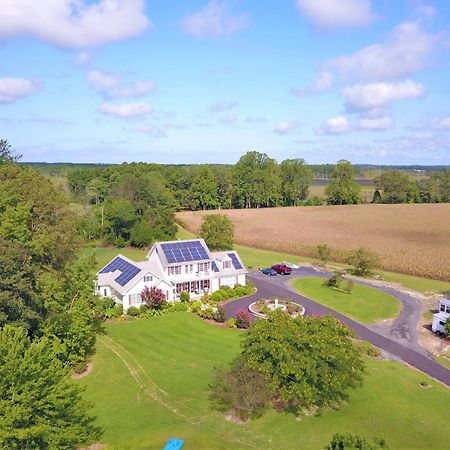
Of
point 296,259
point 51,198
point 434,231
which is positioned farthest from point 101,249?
point 434,231

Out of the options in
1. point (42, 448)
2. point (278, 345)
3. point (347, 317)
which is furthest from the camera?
point (347, 317)

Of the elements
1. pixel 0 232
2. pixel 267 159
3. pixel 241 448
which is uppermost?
pixel 267 159

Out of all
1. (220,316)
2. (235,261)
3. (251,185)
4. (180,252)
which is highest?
(251,185)

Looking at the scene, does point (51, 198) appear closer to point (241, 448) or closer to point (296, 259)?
point (241, 448)

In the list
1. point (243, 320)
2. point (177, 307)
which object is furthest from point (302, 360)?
point (177, 307)

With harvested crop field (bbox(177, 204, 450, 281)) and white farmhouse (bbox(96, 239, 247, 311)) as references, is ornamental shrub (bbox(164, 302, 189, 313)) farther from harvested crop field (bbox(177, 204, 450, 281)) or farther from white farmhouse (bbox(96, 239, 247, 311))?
harvested crop field (bbox(177, 204, 450, 281))

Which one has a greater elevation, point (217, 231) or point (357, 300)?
point (217, 231)

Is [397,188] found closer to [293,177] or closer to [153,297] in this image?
[293,177]
